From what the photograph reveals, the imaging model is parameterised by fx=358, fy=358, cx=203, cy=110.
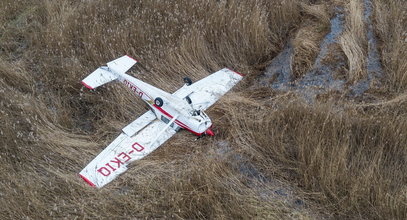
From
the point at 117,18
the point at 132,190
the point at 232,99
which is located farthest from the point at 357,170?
the point at 117,18

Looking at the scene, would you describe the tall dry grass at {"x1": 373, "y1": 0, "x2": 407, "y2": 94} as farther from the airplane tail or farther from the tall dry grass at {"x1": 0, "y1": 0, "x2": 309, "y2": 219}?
the airplane tail

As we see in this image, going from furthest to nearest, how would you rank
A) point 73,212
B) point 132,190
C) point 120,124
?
1. point 120,124
2. point 132,190
3. point 73,212

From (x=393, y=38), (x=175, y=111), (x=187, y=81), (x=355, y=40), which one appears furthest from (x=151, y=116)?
(x=393, y=38)

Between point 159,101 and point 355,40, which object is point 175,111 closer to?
point 159,101

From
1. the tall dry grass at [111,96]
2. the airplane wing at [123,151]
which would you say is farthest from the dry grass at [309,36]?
the airplane wing at [123,151]

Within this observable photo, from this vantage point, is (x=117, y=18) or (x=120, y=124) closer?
(x=120, y=124)

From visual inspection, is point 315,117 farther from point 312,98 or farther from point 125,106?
point 125,106
